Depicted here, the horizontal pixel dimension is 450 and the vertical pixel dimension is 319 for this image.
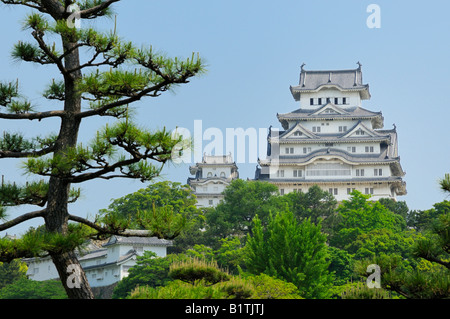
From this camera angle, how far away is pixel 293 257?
96.1 feet

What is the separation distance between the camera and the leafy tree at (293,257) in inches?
1124

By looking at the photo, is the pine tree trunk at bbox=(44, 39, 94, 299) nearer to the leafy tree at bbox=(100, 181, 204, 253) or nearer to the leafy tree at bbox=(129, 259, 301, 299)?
the leafy tree at bbox=(129, 259, 301, 299)

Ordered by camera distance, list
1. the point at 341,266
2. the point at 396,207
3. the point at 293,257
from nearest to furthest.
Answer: the point at 293,257 < the point at 341,266 < the point at 396,207

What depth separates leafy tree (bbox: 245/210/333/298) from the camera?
93.7ft

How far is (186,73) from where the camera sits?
9438 mm

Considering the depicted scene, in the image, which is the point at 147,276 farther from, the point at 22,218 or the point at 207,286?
the point at 22,218

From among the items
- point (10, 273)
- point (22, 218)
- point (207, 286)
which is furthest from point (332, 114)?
point (22, 218)

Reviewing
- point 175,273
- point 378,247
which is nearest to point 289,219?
point 378,247

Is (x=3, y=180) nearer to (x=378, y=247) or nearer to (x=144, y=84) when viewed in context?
(x=144, y=84)

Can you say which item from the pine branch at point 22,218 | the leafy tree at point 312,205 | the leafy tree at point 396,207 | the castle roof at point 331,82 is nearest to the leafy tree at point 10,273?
the leafy tree at point 312,205

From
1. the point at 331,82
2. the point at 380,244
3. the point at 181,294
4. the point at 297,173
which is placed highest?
the point at 331,82

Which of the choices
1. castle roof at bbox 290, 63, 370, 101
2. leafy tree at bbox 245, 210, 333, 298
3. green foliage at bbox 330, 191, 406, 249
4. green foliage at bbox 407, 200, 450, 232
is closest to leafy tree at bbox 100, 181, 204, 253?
green foliage at bbox 330, 191, 406, 249

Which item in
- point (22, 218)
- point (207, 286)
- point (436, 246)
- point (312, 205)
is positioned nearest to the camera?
point (22, 218)

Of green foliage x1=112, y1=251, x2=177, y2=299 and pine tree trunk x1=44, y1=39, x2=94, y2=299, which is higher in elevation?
pine tree trunk x1=44, y1=39, x2=94, y2=299
